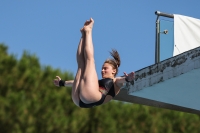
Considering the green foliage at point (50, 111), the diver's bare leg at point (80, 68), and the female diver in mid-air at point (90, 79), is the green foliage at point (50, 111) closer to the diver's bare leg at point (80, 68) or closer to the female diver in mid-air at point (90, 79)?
the female diver in mid-air at point (90, 79)

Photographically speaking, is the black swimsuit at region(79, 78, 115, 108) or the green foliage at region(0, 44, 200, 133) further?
the green foliage at region(0, 44, 200, 133)

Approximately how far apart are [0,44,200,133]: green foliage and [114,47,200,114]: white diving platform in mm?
15380

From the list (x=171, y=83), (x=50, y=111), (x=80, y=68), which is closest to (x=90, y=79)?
(x=80, y=68)

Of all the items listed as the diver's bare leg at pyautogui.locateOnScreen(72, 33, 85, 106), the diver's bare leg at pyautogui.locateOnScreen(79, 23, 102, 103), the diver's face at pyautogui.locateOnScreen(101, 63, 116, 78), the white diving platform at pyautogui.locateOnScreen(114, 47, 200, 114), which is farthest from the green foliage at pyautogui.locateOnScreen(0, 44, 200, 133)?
the diver's bare leg at pyautogui.locateOnScreen(79, 23, 102, 103)

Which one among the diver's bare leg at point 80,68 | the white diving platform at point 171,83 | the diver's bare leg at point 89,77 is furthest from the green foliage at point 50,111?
the diver's bare leg at point 89,77

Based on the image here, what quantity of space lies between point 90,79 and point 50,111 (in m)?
17.7

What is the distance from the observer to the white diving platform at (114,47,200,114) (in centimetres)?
729

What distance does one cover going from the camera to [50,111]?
23.1m

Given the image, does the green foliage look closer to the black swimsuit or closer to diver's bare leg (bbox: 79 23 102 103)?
the black swimsuit

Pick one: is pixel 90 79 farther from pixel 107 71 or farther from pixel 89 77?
pixel 107 71

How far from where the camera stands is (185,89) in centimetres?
764

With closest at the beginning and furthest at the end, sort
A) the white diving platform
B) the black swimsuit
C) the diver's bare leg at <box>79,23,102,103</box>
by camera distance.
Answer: the diver's bare leg at <box>79,23,102,103</box> → the black swimsuit → the white diving platform

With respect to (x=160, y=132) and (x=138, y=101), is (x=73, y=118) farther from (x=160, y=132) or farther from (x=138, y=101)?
(x=138, y=101)

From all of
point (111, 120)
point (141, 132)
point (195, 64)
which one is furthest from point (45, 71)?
point (195, 64)
